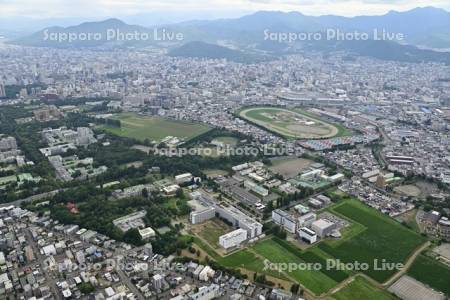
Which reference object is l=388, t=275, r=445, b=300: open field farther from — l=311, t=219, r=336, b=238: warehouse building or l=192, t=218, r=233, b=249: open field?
l=192, t=218, r=233, b=249: open field

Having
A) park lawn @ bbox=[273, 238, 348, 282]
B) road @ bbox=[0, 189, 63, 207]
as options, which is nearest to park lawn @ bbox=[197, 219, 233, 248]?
park lawn @ bbox=[273, 238, 348, 282]

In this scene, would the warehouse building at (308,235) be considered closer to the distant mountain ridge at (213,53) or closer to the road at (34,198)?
the road at (34,198)

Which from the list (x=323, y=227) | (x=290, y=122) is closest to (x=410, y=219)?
(x=323, y=227)

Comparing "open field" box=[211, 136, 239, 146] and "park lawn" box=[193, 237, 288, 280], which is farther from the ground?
"open field" box=[211, 136, 239, 146]

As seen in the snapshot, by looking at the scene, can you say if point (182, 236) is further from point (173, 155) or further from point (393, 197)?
point (393, 197)

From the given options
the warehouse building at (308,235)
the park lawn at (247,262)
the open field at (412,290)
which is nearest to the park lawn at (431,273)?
the open field at (412,290)

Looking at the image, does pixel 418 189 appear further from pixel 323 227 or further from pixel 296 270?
pixel 296 270
